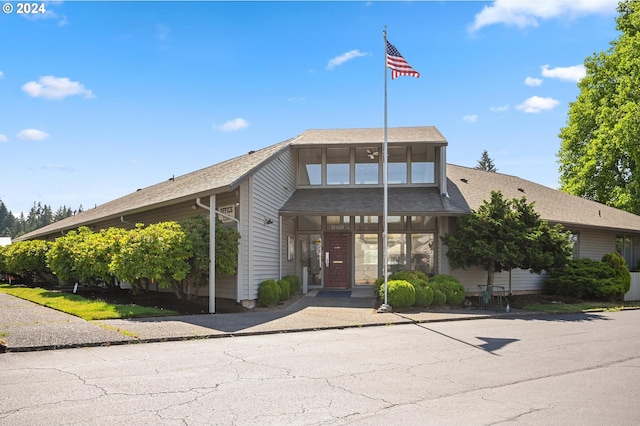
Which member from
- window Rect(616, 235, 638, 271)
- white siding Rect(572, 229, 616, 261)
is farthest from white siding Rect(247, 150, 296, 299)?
window Rect(616, 235, 638, 271)

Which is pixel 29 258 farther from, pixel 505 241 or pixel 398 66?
pixel 505 241

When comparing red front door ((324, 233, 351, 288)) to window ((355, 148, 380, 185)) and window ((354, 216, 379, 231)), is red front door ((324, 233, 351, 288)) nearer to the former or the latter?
window ((354, 216, 379, 231))

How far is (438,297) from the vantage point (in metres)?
15.6

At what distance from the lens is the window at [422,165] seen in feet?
65.8

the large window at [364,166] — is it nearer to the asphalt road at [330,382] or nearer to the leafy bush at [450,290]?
the leafy bush at [450,290]

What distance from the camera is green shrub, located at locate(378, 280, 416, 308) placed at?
14.6 m

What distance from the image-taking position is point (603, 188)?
31875 millimetres

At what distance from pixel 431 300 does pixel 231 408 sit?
1115 centimetres

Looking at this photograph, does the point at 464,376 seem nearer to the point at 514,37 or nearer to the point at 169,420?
the point at 169,420

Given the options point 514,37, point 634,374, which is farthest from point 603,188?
point 634,374

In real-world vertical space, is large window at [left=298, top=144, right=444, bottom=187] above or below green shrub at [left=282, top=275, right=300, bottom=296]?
above

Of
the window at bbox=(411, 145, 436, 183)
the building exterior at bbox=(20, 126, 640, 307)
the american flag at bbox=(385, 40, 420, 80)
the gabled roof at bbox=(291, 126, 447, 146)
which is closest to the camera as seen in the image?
the american flag at bbox=(385, 40, 420, 80)

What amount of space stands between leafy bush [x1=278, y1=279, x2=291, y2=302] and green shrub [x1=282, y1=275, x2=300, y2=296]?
805 millimetres

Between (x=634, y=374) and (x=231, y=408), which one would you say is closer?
(x=231, y=408)
